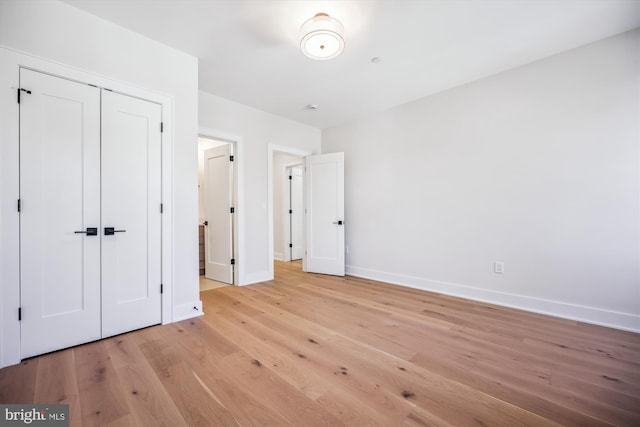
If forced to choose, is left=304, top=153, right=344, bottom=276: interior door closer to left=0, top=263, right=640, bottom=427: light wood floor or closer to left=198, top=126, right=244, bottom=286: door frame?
left=198, top=126, right=244, bottom=286: door frame

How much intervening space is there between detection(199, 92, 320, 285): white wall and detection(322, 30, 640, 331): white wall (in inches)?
74.9

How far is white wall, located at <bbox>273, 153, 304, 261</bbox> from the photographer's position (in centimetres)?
620

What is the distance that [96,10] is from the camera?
2162 mm

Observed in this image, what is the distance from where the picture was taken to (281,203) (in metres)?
6.26

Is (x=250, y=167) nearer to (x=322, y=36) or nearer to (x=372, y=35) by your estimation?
(x=322, y=36)

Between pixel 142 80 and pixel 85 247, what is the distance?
5.31ft

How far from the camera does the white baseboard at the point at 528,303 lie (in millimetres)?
2500

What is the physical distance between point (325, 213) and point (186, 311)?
2755 millimetres

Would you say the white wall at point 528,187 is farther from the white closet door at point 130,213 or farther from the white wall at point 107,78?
the white closet door at point 130,213

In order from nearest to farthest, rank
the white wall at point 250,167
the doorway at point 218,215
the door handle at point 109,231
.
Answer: the door handle at point 109,231, the white wall at point 250,167, the doorway at point 218,215
